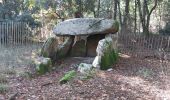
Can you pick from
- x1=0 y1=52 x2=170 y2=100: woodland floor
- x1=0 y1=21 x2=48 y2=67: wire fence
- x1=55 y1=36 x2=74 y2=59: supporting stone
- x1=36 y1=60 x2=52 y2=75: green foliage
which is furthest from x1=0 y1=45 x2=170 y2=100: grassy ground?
x1=0 y1=21 x2=48 y2=67: wire fence

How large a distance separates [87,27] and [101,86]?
4952 millimetres

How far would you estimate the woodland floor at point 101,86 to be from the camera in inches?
280

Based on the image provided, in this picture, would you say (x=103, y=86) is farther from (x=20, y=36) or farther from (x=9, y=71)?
(x=20, y=36)

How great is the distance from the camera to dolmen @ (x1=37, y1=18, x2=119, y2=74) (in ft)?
35.3

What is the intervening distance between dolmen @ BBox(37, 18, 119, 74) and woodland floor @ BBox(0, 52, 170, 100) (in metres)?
0.74

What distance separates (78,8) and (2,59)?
819 cm

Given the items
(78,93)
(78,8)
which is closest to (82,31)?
(78,93)

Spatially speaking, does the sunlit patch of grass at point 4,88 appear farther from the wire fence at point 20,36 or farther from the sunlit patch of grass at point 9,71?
the wire fence at point 20,36

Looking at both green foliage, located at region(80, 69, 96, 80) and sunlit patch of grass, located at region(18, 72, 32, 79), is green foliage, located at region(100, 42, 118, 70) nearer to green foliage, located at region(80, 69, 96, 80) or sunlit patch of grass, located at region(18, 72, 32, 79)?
green foliage, located at region(80, 69, 96, 80)

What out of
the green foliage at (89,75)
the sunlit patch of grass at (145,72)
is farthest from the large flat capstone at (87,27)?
the green foliage at (89,75)

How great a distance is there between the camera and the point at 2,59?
1142 cm

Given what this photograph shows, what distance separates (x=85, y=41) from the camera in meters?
14.1

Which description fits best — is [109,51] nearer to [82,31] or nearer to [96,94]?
[82,31]

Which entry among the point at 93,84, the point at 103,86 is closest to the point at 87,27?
the point at 93,84
